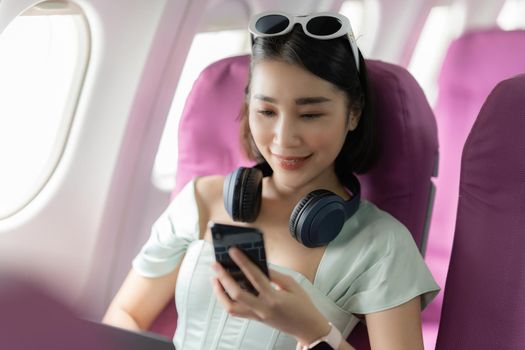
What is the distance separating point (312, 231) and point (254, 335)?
265mm

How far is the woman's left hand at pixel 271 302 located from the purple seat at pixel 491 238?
1.05 ft

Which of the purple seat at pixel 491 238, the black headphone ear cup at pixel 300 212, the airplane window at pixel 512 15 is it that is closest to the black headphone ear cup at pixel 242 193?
the black headphone ear cup at pixel 300 212

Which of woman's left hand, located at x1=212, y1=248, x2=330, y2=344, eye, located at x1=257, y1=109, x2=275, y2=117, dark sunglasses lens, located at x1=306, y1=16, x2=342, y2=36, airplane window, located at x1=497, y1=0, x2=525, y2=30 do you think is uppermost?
dark sunglasses lens, located at x1=306, y1=16, x2=342, y2=36

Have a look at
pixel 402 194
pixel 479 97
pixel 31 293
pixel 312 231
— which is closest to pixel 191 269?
pixel 312 231

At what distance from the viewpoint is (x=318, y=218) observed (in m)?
1.65

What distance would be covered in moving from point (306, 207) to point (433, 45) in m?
1.61

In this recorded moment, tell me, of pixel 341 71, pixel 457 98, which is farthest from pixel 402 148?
pixel 457 98

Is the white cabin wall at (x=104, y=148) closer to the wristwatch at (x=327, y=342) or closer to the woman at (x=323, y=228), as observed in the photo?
the woman at (x=323, y=228)

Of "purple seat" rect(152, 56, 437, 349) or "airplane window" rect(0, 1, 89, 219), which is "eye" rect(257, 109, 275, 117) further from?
"airplane window" rect(0, 1, 89, 219)

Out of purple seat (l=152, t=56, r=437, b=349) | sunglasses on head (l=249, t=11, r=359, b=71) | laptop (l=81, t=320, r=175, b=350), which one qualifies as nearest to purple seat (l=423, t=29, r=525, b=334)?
purple seat (l=152, t=56, r=437, b=349)

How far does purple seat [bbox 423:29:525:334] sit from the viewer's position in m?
2.27

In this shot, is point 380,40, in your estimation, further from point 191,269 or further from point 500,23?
point 191,269

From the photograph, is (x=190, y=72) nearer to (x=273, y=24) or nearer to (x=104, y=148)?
(x=104, y=148)

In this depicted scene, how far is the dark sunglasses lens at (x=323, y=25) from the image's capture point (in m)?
1.68
